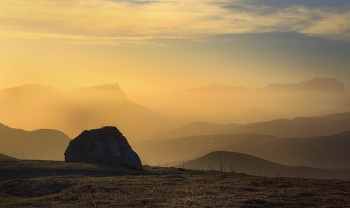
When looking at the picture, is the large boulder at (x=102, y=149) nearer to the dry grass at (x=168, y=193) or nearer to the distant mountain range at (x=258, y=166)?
the dry grass at (x=168, y=193)

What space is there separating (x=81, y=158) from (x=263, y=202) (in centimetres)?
2572

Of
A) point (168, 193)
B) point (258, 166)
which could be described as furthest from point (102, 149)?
point (258, 166)

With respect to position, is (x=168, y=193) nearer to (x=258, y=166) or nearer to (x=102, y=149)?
(x=102, y=149)

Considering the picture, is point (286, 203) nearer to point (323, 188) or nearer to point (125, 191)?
point (323, 188)

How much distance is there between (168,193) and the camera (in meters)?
26.9

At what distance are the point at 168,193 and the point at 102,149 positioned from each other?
20.4 meters

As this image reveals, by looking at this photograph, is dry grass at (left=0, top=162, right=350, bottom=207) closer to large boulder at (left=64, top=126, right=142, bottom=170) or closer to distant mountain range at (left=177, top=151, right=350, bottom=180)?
large boulder at (left=64, top=126, right=142, bottom=170)

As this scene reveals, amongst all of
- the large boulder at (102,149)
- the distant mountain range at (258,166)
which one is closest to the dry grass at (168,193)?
the large boulder at (102,149)

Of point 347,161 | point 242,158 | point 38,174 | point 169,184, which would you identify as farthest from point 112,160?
point 347,161

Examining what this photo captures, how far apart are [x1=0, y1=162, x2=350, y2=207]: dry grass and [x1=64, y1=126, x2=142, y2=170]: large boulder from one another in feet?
37.8

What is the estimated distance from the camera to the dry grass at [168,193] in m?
23.9

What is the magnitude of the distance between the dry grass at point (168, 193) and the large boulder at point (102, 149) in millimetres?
11507

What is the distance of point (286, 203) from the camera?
23.7 metres

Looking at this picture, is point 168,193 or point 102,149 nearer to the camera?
point 168,193
